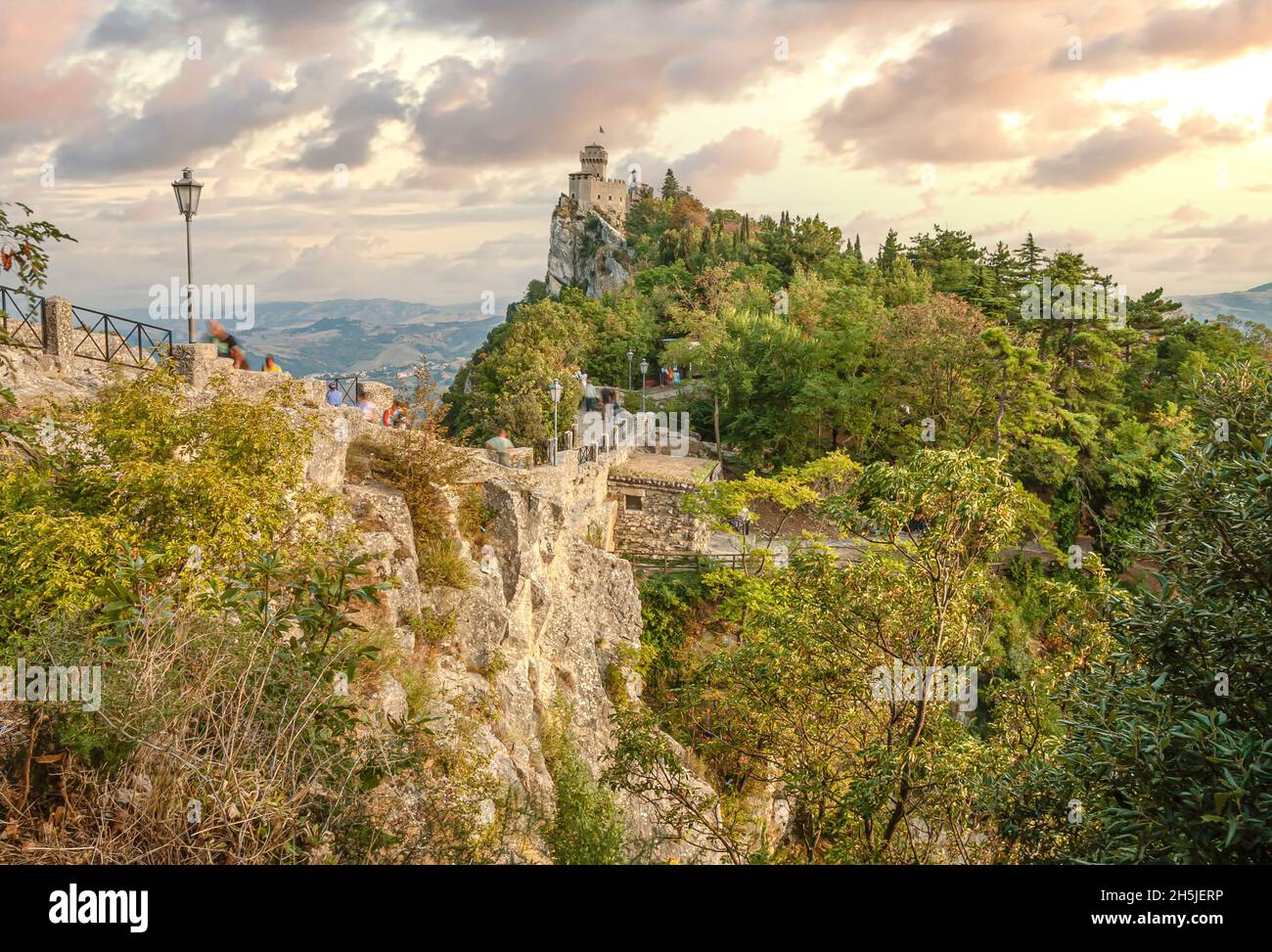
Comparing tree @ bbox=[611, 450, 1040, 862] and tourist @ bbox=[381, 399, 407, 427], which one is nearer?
tree @ bbox=[611, 450, 1040, 862]

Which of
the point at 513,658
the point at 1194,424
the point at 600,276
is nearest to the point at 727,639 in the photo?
the point at 513,658

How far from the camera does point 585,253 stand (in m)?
84.3

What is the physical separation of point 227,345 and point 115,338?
69.2 inches

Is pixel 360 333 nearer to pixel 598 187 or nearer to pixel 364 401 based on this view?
pixel 598 187

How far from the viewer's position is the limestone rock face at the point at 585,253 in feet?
256

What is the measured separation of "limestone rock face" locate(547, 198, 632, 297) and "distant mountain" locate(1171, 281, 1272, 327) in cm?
4257

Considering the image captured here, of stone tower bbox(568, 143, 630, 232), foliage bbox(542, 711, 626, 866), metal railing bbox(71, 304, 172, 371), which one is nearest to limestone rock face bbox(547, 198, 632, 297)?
stone tower bbox(568, 143, 630, 232)

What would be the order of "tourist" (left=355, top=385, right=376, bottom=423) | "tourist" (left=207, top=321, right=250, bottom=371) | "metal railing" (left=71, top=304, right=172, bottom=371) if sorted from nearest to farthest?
1. "metal railing" (left=71, top=304, right=172, bottom=371)
2. "tourist" (left=207, top=321, right=250, bottom=371)
3. "tourist" (left=355, top=385, right=376, bottom=423)

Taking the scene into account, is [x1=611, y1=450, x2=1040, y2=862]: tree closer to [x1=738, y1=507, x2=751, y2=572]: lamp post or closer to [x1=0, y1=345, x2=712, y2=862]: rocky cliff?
[x1=0, y1=345, x2=712, y2=862]: rocky cliff

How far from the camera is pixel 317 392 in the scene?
13.4 meters

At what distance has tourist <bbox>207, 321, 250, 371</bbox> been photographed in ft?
47.8

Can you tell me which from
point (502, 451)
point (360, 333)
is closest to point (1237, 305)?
point (502, 451)
